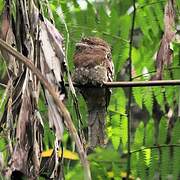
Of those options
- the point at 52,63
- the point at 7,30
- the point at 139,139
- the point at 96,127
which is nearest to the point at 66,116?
the point at 52,63

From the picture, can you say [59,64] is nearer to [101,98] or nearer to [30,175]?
[30,175]

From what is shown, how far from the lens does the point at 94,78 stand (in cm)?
214

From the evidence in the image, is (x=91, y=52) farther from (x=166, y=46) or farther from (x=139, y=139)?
(x=166, y=46)

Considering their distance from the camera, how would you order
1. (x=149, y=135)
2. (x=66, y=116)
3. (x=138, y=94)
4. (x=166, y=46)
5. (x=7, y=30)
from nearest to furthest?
(x=66, y=116) < (x=7, y=30) < (x=166, y=46) < (x=149, y=135) < (x=138, y=94)

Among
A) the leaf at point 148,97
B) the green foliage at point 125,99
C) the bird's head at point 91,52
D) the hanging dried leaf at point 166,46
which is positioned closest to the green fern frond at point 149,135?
the green foliage at point 125,99

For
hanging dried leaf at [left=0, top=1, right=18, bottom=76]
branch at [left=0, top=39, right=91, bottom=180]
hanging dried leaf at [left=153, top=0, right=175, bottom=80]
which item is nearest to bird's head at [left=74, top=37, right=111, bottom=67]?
hanging dried leaf at [left=153, top=0, right=175, bottom=80]

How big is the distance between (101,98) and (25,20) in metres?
1.02

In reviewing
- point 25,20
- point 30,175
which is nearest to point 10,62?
point 25,20

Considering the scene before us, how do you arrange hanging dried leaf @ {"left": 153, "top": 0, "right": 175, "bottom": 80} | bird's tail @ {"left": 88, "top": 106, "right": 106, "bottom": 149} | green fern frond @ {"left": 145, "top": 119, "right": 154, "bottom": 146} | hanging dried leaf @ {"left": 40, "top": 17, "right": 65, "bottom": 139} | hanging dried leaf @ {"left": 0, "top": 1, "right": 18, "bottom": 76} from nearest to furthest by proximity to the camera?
hanging dried leaf @ {"left": 40, "top": 17, "right": 65, "bottom": 139} → hanging dried leaf @ {"left": 0, "top": 1, "right": 18, "bottom": 76} → hanging dried leaf @ {"left": 153, "top": 0, "right": 175, "bottom": 80} → bird's tail @ {"left": 88, "top": 106, "right": 106, "bottom": 149} → green fern frond @ {"left": 145, "top": 119, "right": 154, "bottom": 146}

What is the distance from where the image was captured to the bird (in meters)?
2.13

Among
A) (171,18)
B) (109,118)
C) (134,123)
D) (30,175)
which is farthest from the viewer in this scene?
(134,123)

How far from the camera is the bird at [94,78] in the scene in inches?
83.7

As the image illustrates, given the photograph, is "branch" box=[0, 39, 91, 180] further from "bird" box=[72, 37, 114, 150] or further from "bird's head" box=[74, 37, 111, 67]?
"bird's head" box=[74, 37, 111, 67]

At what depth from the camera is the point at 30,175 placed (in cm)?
104
